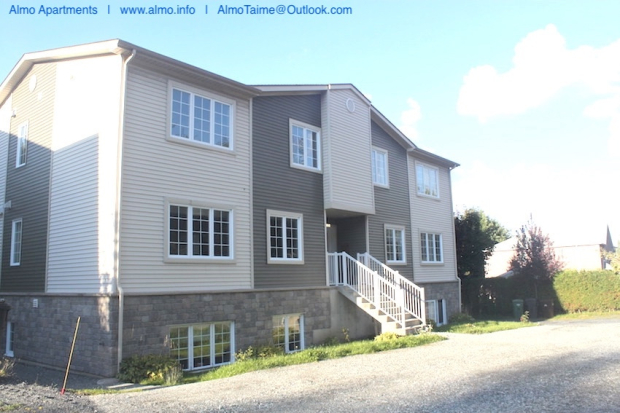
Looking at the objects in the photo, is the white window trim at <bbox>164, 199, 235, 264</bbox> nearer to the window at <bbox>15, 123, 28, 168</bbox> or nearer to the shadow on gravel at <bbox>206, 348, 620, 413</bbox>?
the shadow on gravel at <bbox>206, 348, 620, 413</bbox>

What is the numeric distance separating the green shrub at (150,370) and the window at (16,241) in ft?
21.4

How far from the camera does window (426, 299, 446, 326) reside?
22453 mm

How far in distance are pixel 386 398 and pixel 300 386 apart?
1826 millimetres

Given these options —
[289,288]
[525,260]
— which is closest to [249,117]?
[289,288]

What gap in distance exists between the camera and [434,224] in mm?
23734

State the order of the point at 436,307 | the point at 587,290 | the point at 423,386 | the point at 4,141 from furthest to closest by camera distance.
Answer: the point at 587,290, the point at 436,307, the point at 4,141, the point at 423,386

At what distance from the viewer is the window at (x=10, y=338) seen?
50.1 ft

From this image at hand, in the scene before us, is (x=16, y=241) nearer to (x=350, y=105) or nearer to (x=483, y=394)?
(x=350, y=105)

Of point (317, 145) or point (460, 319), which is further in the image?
point (460, 319)

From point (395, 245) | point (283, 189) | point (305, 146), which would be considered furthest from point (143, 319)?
point (395, 245)

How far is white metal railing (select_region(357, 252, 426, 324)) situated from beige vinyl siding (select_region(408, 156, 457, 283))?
9.98 feet

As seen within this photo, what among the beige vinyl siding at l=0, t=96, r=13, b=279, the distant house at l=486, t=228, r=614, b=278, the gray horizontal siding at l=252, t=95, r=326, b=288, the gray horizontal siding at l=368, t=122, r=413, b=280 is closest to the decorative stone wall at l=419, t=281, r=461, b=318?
the gray horizontal siding at l=368, t=122, r=413, b=280

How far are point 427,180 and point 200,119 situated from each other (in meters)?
12.7

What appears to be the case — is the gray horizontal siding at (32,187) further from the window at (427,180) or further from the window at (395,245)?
the window at (427,180)
